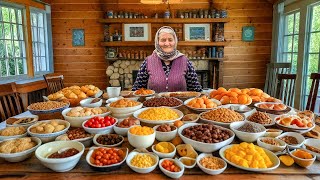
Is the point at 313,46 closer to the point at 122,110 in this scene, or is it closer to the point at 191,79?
the point at 191,79

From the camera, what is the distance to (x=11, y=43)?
155 inches

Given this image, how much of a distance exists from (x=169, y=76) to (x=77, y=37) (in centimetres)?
310

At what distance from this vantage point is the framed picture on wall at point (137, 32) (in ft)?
16.3

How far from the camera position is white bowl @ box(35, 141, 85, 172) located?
0.99 m

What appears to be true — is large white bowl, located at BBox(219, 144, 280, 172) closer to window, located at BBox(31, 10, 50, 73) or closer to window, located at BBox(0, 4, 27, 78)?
window, located at BBox(0, 4, 27, 78)

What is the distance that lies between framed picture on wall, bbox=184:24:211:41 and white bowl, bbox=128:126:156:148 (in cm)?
406

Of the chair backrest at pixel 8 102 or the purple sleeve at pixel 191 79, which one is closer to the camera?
the chair backrest at pixel 8 102

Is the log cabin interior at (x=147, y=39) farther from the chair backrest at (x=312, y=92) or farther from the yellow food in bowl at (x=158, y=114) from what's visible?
the yellow food in bowl at (x=158, y=114)

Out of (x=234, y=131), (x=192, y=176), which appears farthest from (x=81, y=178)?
(x=234, y=131)

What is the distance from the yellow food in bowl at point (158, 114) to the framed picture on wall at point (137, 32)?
3628mm

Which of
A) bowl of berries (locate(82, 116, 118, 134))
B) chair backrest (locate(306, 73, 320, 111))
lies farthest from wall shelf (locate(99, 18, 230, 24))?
bowl of berries (locate(82, 116, 118, 134))

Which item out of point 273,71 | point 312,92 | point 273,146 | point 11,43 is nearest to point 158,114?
point 273,146

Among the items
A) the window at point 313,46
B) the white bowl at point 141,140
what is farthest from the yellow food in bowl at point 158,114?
the window at point 313,46

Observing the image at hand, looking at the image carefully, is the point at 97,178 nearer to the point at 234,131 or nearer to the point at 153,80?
the point at 234,131
